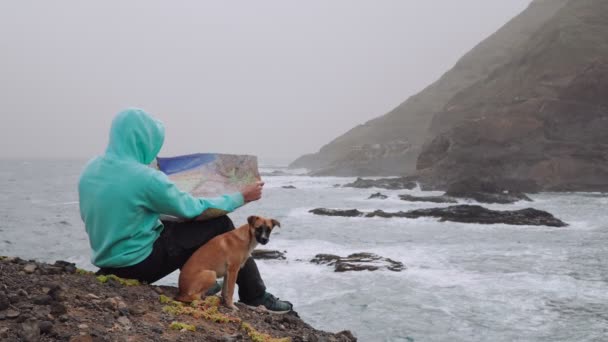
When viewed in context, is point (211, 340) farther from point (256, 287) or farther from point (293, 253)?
point (293, 253)

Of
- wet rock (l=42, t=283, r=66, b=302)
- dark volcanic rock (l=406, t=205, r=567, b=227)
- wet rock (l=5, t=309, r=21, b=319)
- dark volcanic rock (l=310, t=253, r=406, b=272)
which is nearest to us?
wet rock (l=5, t=309, r=21, b=319)

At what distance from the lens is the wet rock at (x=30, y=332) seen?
11.9 ft

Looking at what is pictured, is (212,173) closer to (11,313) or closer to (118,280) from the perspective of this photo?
(118,280)

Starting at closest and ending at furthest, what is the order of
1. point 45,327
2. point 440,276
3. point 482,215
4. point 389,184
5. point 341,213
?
point 45,327
point 440,276
point 482,215
point 341,213
point 389,184

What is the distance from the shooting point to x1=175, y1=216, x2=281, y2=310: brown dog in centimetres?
537

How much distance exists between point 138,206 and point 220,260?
99 centimetres

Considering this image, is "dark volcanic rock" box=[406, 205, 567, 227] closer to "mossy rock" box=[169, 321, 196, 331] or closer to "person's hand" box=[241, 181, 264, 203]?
"person's hand" box=[241, 181, 264, 203]

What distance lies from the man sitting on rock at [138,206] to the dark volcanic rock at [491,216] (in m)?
25.0

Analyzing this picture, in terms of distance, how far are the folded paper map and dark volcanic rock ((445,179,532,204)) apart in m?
37.3

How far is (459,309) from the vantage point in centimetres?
1230

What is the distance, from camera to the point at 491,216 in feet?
96.3

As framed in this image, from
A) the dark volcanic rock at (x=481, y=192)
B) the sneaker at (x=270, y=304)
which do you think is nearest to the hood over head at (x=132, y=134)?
the sneaker at (x=270, y=304)

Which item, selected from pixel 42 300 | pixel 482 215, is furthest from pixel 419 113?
pixel 42 300

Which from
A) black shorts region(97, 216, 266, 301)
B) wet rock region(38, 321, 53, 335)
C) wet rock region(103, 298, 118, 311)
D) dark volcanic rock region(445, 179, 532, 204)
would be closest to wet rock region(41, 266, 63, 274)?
black shorts region(97, 216, 266, 301)
